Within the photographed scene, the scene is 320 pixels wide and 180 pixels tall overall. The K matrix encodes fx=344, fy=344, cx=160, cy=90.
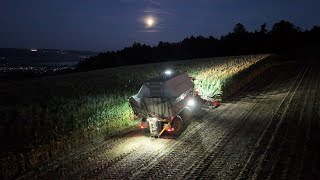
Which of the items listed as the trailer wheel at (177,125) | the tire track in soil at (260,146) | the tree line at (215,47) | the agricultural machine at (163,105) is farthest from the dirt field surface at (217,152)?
the tree line at (215,47)

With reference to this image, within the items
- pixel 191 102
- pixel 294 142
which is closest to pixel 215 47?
pixel 191 102

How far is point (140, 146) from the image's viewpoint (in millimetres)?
14820

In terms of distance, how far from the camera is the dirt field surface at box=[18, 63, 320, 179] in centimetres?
1166

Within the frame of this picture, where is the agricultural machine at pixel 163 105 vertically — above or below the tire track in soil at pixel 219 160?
above

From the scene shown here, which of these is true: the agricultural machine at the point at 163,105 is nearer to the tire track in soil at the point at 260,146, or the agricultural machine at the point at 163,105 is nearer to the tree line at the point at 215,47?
the tire track in soil at the point at 260,146

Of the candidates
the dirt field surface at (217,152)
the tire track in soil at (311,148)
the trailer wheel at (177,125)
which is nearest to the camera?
the tire track in soil at (311,148)

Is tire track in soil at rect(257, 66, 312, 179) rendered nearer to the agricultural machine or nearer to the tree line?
the agricultural machine

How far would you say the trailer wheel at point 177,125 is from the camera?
16469 millimetres

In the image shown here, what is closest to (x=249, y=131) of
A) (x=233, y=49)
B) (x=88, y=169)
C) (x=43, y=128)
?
(x=88, y=169)

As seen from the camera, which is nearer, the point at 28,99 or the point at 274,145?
the point at 274,145

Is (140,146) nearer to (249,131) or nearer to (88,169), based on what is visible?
(88,169)

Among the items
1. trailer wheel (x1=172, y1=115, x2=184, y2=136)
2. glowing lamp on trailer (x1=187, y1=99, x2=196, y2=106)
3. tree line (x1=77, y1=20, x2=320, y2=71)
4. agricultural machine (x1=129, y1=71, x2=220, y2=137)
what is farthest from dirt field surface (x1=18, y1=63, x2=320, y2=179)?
tree line (x1=77, y1=20, x2=320, y2=71)

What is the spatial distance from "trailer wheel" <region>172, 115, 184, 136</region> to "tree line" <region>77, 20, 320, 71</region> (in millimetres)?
66690

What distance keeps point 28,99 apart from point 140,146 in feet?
60.3
